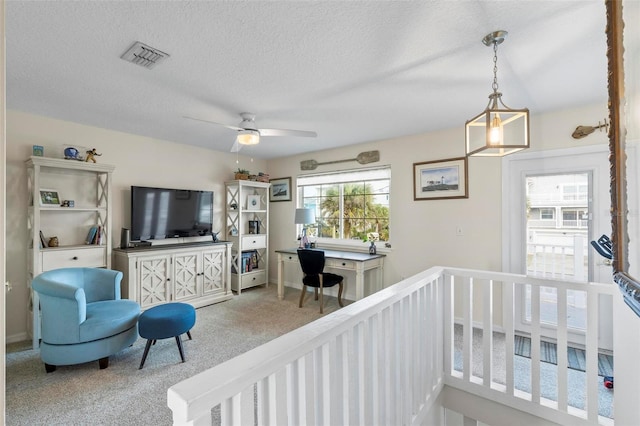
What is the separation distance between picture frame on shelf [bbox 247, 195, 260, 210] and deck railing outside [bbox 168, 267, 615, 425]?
3.71m

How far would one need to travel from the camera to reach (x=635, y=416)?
1.47 m

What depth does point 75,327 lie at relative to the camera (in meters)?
2.36

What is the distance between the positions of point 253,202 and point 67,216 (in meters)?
2.51

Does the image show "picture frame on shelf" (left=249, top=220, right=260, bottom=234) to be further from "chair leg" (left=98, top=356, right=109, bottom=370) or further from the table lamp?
"chair leg" (left=98, top=356, right=109, bottom=370)

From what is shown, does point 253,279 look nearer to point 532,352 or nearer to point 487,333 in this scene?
point 487,333

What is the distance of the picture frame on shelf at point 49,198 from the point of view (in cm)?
311

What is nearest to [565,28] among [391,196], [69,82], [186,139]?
[391,196]

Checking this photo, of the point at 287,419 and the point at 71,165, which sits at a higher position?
the point at 71,165

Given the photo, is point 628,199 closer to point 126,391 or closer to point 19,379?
point 126,391

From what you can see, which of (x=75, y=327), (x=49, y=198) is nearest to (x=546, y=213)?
(x=75, y=327)

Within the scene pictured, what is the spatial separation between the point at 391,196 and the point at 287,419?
349cm

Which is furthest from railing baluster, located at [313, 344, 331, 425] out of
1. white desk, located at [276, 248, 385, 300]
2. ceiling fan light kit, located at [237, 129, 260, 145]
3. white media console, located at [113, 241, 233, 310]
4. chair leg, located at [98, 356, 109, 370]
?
white media console, located at [113, 241, 233, 310]

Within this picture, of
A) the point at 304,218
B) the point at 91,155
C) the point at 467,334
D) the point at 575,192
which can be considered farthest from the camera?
the point at 304,218

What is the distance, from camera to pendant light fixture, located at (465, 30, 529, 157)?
1.49m
